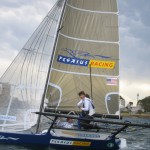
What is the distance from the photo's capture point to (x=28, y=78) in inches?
705

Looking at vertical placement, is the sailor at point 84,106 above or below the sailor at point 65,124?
above

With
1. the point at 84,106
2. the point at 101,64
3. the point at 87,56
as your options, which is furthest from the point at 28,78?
the point at 101,64

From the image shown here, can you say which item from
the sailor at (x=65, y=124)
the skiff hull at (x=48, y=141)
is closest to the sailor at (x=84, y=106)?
the sailor at (x=65, y=124)

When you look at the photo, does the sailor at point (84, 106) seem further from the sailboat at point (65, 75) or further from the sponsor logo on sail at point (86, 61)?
the sponsor logo on sail at point (86, 61)

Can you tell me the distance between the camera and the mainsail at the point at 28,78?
17062mm

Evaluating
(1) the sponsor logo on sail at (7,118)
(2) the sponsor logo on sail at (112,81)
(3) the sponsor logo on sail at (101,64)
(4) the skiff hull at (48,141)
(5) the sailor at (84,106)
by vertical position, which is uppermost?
(3) the sponsor logo on sail at (101,64)

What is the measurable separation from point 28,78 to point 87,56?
11.7 ft

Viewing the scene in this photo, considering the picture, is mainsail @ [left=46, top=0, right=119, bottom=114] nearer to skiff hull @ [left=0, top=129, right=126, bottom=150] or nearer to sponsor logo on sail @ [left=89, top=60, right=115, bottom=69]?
sponsor logo on sail @ [left=89, top=60, right=115, bottom=69]

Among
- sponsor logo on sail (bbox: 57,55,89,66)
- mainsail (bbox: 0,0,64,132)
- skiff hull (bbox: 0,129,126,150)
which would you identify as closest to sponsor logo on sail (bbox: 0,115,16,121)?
mainsail (bbox: 0,0,64,132)

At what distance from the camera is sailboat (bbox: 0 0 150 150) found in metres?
16.7

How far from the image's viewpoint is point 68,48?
1947cm

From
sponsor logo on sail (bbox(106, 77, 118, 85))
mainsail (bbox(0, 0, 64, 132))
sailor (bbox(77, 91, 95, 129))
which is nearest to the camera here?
sailor (bbox(77, 91, 95, 129))

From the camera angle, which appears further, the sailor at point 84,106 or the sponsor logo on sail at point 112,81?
the sponsor logo on sail at point 112,81

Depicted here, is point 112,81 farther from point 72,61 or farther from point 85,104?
point 85,104
